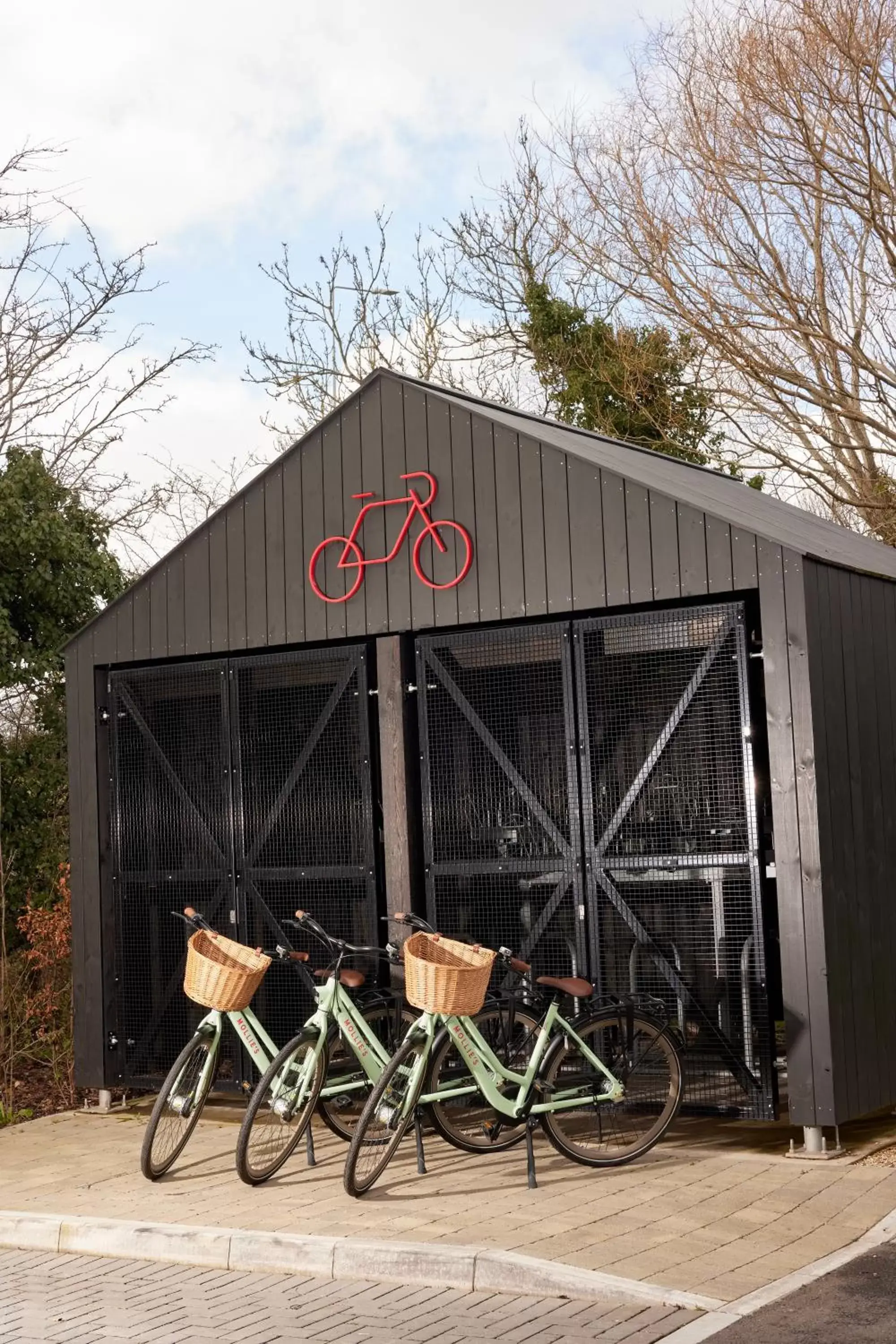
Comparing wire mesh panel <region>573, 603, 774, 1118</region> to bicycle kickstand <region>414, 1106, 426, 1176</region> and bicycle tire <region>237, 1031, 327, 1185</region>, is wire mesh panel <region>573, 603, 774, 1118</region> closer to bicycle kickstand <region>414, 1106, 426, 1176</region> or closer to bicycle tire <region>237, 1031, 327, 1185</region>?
bicycle kickstand <region>414, 1106, 426, 1176</region>

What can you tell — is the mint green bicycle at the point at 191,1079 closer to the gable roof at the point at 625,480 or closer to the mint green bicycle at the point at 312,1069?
the mint green bicycle at the point at 312,1069

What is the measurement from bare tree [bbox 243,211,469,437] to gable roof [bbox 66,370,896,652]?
10.4 meters

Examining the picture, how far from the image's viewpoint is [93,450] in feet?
54.5

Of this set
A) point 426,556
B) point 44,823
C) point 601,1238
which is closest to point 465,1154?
point 601,1238

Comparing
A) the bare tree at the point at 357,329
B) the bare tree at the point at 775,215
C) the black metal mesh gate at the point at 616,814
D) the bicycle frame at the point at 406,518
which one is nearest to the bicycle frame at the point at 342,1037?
the black metal mesh gate at the point at 616,814

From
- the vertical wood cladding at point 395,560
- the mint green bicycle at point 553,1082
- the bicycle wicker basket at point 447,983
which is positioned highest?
the vertical wood cladding at point 395,560

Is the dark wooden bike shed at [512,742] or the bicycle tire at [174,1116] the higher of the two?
the dark wooden bike shed at [512,742]

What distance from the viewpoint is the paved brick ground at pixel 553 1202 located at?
18.1ft

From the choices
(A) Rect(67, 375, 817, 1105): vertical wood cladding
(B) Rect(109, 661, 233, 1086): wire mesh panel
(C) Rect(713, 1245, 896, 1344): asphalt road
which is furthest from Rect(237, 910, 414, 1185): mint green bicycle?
(C) Rect(713, 1245, 896, 1344): asphalt road

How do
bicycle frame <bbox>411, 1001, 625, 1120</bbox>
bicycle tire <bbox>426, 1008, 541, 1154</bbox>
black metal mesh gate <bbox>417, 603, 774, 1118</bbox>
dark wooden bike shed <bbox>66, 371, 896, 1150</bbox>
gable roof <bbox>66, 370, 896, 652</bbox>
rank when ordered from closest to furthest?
bicycle frame <bbox>411, 1001, 625, 1120</bbox> < bicycle tire <bbox>426, 1008, 541, 1154</bbox> < dark wooden bike shed <bbox>66, 371, 896, 1150</bbox> < black metal mesh gate <bbox>417, 603, 774, 1118</bbox> < gable roof <bbox>66, 370, 896, 652</bbox>

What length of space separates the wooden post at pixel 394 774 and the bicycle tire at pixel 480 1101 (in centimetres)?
94

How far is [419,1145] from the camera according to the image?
23.1 feet

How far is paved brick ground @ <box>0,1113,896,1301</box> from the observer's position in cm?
553

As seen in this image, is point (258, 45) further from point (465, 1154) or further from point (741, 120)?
point (465, 1154)
